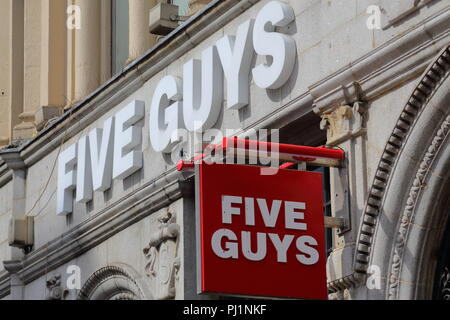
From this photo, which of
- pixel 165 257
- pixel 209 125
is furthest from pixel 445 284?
pixel 165 257

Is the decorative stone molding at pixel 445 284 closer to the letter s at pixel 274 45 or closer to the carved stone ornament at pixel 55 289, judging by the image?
the letter s at pixel 274 45

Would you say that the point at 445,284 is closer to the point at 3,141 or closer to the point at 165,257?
the point at 165,257

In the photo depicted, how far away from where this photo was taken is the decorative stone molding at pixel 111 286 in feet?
63.9

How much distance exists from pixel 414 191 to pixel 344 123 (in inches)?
49.0

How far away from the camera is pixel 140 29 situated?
22.2 metres

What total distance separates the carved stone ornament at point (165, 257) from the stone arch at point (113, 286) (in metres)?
0.41

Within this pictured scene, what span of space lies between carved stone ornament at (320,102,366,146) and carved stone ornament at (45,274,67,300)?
660cm

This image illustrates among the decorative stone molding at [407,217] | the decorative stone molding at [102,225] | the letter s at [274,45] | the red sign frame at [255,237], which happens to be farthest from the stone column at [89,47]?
the decorative stone molding at [407,217]

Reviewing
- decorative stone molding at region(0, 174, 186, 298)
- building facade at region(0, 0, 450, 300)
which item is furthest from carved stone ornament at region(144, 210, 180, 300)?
decorative stone molding at region(0, 174, 186, 298)

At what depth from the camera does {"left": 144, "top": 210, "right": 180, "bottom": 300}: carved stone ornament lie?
18203mm

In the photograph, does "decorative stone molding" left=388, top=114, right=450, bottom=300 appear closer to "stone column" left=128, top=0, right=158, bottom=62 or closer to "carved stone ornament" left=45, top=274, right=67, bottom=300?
"carved stone ornament" left=45, top=274, right=67, bottom=300

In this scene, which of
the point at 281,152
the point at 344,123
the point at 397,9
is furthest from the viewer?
the point at 344,123

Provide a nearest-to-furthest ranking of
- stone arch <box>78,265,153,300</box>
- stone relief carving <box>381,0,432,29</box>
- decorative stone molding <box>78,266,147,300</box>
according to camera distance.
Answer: stone relief carving <box>381,0,432,29</box>
stone arch <box>78,265,153,300</box>
decorative stone molding <box>78,266,147,300</box>
